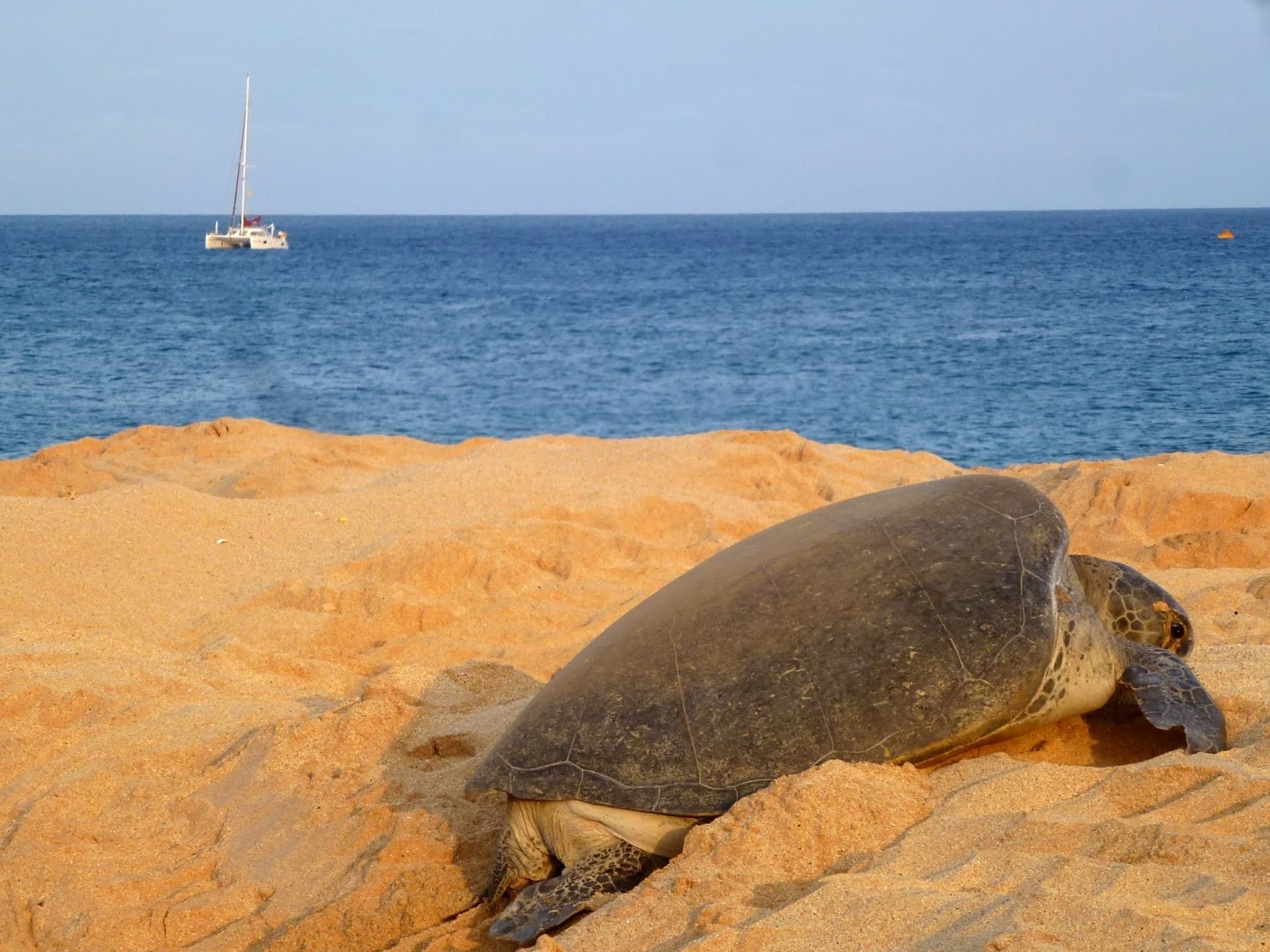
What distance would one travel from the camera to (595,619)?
239 inches

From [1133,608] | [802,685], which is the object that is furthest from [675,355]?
[802,685]

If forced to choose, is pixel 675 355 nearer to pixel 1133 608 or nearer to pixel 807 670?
pixel 1133 608

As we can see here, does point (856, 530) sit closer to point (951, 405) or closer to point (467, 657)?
point (467, 657)

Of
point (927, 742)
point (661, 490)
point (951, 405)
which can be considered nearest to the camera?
point (927, 742)

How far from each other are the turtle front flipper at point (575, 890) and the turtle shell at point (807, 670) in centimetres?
17

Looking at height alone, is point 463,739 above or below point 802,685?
below

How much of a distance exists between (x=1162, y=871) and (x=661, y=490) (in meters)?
6.19

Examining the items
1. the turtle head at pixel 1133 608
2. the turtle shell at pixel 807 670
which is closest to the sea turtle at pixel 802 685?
the turtle shell at pixel 807 670

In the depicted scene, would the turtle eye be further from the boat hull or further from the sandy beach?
the boat hull

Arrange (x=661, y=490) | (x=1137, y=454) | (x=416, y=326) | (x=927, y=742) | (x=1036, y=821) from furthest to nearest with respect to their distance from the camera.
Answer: (x=416, y=326) → (x=1137, y=454) → (x=661, y=490) → (x=927, y=742) → (x=1036, y=821)

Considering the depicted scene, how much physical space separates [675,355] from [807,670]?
21.7 m

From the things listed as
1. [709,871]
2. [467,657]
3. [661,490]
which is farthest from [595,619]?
[709,871]

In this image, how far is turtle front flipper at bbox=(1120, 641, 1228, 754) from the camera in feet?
10.1

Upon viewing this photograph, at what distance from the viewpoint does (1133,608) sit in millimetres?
3832
